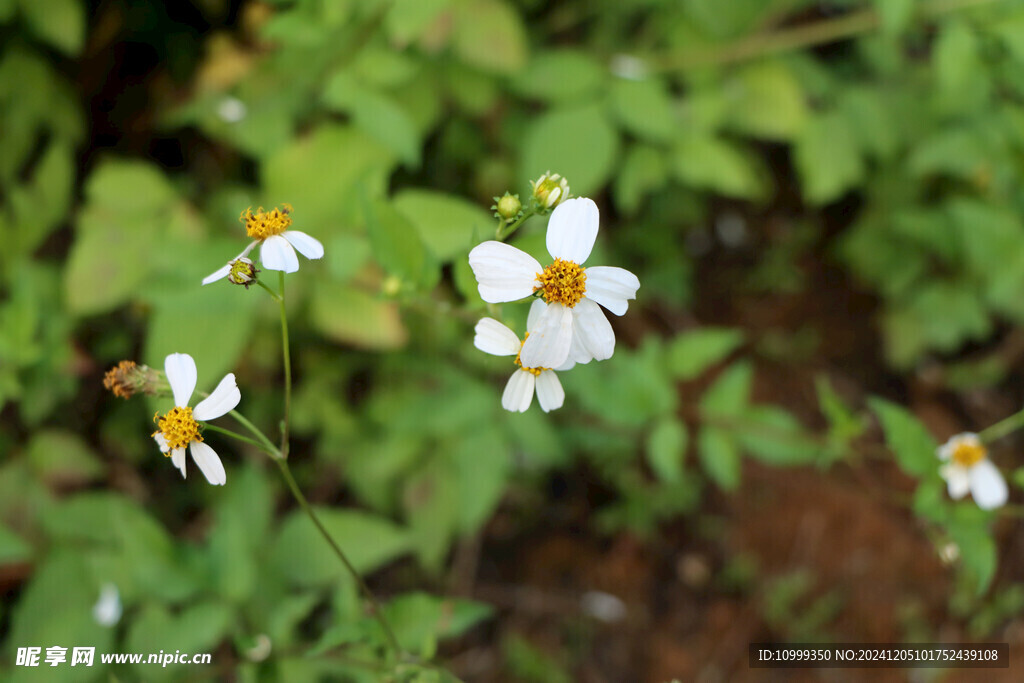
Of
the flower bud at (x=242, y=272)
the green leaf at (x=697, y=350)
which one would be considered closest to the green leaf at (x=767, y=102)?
the green leaf at (x=697, y=350)

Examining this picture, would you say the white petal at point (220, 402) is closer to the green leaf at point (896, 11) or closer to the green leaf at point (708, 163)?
the green leaf at point (708, 163)

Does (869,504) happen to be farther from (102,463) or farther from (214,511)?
(102,463)

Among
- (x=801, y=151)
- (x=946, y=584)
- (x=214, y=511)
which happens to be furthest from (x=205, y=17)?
(x=946, y=584)

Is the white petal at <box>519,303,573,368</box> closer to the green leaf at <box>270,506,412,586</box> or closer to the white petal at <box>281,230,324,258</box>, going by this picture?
the white petal at <box>281,230,324,258</box>

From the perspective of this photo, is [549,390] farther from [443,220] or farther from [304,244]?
[443,220]

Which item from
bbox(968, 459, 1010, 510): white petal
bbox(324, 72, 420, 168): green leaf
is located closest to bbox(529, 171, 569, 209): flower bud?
bbox(324, 72, 420, 168): green leaf

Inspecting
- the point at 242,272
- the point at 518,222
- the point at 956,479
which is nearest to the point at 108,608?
the point at 242,272
